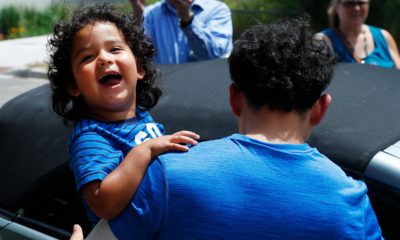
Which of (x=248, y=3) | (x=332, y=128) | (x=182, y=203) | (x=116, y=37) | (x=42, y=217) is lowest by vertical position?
(x=248, y=3)

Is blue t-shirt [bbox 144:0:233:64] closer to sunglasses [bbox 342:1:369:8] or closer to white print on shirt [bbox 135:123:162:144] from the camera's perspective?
sunglasses [bbox 342:1:369:8]

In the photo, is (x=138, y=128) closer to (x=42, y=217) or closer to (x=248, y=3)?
(x=42, y=217)

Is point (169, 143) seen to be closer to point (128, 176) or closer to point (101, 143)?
point (128, 176)

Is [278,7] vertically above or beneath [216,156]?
beneath

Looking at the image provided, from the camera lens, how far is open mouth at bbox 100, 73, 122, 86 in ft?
6.22

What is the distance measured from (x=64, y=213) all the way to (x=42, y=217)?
0.09 meters

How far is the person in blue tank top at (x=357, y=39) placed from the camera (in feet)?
13.3

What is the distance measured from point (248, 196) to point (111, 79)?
70 centimetres

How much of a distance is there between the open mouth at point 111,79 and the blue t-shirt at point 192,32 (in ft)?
6.13

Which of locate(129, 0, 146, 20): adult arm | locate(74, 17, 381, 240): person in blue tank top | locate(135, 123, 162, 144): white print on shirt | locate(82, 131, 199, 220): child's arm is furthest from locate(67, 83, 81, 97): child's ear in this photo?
locate(129, 0, 146, 20): adult arm

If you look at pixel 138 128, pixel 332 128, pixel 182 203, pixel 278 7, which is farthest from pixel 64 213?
pixel 278 7

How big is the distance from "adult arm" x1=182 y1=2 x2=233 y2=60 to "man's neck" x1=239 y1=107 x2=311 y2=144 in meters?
2.35

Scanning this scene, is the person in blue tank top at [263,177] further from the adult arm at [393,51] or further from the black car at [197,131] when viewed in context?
the adult arm at [393,51]

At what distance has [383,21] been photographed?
1148cm
